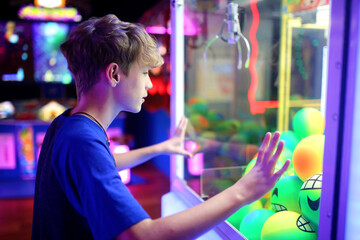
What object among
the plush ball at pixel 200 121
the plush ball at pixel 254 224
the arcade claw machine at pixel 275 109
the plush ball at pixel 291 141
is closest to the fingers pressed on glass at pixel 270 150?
the arcade claw machine at pixel 275 109

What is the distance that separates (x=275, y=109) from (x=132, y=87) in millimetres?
2518

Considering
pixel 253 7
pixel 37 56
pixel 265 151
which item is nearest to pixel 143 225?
pixel 265 151

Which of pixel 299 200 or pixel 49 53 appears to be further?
pixel 49 53

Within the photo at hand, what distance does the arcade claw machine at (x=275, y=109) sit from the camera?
722mm

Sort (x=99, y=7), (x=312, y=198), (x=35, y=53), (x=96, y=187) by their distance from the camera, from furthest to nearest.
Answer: (x=99, y=7), (x=35, y=53), (x=312, y=198), (x=96, y=187)

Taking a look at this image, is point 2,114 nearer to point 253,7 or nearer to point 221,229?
point 253,7

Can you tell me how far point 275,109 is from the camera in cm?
321

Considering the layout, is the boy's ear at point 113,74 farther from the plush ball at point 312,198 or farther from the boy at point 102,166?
the plush ball at point 312,198

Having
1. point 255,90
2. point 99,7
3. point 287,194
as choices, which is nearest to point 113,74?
point 287,194

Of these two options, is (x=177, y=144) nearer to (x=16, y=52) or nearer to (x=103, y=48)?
(x=103, y=48)

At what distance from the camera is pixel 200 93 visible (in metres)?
4.32

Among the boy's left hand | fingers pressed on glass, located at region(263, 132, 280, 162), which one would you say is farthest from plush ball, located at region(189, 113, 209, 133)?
fingers pressed on glass, located at region(263, 132, 280, 162)

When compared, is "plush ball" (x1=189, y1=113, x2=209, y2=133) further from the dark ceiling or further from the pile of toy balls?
the dark ceiling

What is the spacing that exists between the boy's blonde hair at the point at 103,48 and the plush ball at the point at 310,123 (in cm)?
83
